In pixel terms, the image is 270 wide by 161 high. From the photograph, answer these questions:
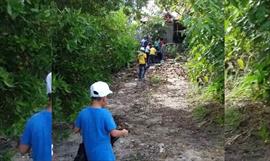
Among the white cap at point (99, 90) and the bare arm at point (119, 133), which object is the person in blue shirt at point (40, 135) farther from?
the bare arm at point (119, 133)

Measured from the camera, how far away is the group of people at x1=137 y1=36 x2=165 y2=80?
2.44 metres

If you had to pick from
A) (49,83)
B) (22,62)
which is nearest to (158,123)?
(49,83)

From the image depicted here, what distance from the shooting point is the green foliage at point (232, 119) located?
7.98 ft

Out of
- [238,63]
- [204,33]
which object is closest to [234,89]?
[238,63]

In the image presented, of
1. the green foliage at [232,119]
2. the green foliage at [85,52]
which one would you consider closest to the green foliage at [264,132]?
the green foliage at [232,119]

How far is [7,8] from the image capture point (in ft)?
6.41

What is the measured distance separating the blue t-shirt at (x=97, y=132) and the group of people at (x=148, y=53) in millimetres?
388

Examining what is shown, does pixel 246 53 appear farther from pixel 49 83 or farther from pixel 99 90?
pixel 49 83

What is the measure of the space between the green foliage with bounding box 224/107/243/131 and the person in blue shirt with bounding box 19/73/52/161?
103 cm

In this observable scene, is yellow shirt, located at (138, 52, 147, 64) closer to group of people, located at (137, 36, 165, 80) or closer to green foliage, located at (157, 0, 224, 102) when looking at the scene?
group of people, located at (137, 36, 165, 80)

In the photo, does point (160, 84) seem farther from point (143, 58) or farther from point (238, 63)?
point (238, 63)

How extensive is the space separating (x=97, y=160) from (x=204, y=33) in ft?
3.20

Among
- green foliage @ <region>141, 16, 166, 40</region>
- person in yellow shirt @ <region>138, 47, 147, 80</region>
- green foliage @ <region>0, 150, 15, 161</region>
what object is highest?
green foliage @ <region>141, 16, 166, 40</region>

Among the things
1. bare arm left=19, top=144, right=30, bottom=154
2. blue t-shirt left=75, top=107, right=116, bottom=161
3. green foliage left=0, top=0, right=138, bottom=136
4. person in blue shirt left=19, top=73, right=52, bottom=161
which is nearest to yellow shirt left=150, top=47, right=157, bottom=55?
green foliage left=0, top=0, right=138, bottom=136
